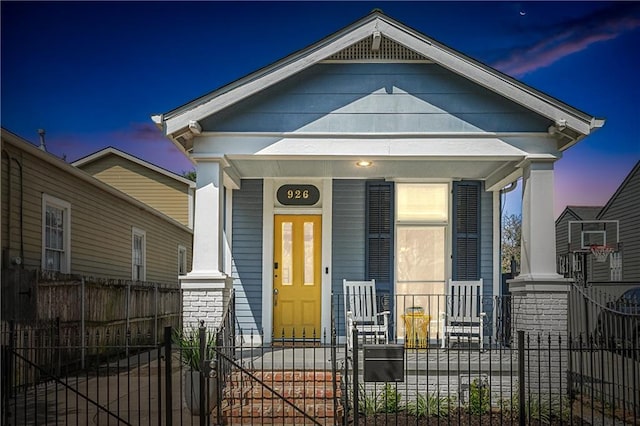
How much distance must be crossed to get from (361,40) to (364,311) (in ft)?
12.8

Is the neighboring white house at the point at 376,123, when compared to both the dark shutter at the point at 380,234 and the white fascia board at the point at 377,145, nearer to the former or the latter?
the white fascia board at the point at 377,145

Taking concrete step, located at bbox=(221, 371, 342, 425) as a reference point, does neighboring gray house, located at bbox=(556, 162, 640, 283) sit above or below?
above

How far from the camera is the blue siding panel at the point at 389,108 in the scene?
8.38m

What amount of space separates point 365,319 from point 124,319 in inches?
225

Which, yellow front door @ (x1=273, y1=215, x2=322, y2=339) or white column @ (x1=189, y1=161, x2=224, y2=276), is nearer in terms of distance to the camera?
white column @ (x1=189, y1=161, x2=224, y2=276)

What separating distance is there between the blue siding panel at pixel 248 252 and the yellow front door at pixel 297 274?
30cm

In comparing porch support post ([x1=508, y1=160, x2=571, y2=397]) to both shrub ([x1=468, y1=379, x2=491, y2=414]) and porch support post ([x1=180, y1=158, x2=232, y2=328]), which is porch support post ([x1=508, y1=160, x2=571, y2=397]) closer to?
shrub ([x1=468, y1=379, x2=491, y2=414])

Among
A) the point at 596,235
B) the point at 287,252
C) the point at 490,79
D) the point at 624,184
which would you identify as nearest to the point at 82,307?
the point at 287,252

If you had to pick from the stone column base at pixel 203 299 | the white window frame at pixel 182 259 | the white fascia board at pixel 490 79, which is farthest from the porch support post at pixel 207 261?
the white window frame at pixel 182 259

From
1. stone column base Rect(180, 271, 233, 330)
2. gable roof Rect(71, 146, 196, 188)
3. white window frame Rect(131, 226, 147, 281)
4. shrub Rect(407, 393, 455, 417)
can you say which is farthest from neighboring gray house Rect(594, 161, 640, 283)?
stone column base Rect(180, 271, 233, 330)

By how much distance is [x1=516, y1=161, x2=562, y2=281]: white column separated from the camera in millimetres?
8219

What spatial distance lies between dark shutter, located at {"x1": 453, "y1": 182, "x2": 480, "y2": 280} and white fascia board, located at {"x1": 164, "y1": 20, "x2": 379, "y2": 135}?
3.46m

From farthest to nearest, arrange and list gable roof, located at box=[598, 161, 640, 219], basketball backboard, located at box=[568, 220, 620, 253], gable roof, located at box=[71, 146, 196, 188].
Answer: gable roof, located at box=[71, 146, 196, 188] < basketball backboard, located at box=[568, 220, 620, 253] < gable roof, located at box=[598, 161, 640, 219]

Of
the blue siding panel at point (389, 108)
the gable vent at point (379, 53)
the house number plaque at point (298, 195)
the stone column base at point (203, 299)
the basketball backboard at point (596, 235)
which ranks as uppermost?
the gable vent at point (379, 53)
